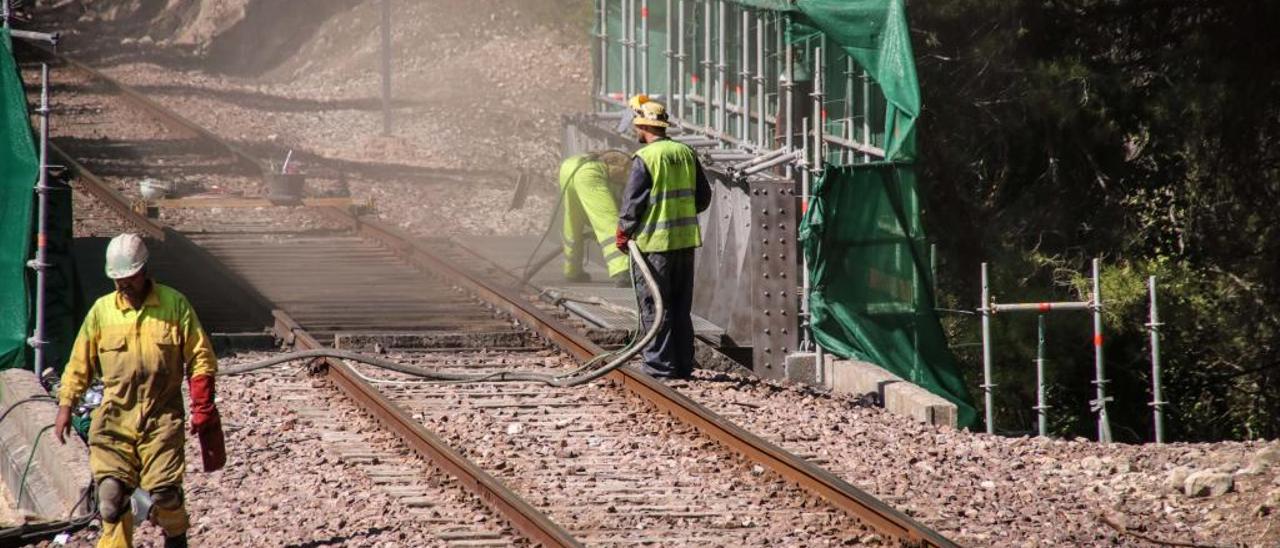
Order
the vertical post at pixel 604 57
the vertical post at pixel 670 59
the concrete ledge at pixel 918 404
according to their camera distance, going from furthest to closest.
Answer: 1. the vertical post at pixel 604 57
2. the vertical post at pixel 670 59
3. the concrete ledge at pixel 918 404

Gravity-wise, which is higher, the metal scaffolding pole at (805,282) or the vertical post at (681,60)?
the vertical post at (681,60)

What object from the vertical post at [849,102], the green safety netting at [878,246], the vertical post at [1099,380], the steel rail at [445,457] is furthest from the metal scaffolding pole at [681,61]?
the steel rail at [445,457]

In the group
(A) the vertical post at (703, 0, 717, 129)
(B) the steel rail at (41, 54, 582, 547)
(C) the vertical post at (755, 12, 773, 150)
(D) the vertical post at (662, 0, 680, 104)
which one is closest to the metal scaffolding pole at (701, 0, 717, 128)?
(A) the vertical post at (703, 0, 717, 129)

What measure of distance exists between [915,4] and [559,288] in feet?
23.9

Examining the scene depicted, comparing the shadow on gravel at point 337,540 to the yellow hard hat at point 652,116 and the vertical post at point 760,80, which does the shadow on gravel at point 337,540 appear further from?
the vertical post at point 760,80

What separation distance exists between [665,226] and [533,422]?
75.5 inches

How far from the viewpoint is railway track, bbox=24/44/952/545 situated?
9828 millimetres

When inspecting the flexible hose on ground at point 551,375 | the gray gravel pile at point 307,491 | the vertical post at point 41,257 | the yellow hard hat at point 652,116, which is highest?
the yellow hard hat at point 652,116

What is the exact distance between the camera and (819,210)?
541 inches

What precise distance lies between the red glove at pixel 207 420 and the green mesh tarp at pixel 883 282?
19.6 feet

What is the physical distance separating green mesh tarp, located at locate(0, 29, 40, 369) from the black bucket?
351 inches

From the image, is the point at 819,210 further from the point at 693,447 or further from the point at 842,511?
the point at 842,511

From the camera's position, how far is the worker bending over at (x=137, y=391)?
28.3ft

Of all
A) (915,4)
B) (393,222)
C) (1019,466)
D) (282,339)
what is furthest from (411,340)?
(915,4)
